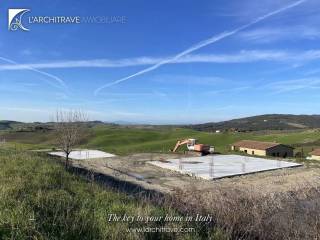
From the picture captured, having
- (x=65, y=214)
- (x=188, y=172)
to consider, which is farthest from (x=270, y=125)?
(x=65, y=214)

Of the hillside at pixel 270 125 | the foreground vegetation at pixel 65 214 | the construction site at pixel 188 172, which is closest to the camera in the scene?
the foreground vegetation at pixel 65 214

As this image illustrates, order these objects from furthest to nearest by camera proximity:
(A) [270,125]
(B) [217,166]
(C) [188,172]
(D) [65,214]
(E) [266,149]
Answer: (A) [270,125] < (E) [266,149] < (B) [217,166] < (C) [188,172] < (D) [65,214]

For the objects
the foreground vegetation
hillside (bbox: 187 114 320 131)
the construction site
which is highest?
hillside (bbox: 187 114 320 131)

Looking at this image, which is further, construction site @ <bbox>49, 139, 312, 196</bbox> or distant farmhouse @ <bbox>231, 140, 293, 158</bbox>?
distant farmhouse @ <bbox>231, 140, 293, 158</bbox>

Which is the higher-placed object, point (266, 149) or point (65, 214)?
point (65, 214)

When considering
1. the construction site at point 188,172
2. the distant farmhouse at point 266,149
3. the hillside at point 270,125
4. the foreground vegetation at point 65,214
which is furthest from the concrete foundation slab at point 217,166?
the hillside at point 270,125

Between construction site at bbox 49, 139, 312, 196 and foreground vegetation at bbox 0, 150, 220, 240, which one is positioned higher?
foreground vegetation at bbox 0, 150, 220, 240

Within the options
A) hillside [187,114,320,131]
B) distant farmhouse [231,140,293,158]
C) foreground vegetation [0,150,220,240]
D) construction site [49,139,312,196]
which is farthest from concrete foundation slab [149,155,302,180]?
hillside [187,114,320,131]

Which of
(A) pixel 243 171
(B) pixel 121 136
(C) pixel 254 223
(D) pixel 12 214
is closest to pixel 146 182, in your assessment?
(A) pixel 243 171

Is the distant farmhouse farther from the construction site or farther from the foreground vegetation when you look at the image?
the foreground vegetation

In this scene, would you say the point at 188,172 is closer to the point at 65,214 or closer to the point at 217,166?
the point at 217,166

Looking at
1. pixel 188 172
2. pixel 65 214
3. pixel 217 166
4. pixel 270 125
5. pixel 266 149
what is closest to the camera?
pixel 65 214

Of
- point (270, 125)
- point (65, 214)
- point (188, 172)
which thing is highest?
point (270, 125)

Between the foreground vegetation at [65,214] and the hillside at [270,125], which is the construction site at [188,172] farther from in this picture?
the hillside at [270,125]
